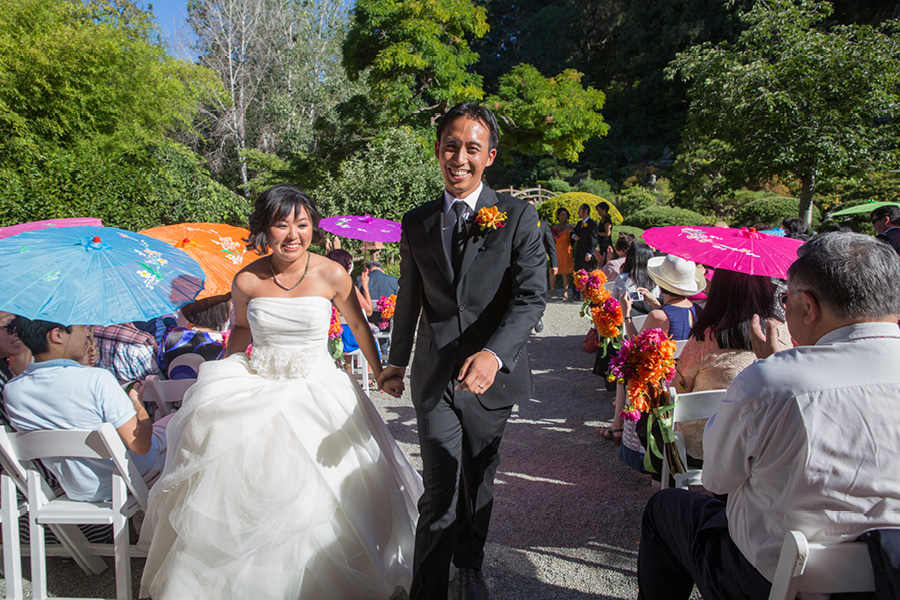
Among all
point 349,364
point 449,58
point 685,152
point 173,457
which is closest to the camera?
point 173,457

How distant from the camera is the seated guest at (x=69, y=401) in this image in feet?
8.51

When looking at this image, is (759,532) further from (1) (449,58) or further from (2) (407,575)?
(1) (449,58)

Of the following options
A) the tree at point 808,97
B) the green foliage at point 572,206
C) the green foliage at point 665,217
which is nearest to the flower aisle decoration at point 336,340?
the tree at point 808,97

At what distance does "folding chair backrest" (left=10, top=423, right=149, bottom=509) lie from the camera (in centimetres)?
249

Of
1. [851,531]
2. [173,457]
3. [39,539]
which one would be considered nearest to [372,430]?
[173,457]

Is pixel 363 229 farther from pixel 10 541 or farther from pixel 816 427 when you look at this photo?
pixel 816 427

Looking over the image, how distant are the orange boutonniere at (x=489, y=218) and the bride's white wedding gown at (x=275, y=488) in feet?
3.42

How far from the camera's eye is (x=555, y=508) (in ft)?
12.0

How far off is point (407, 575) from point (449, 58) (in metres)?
17.8

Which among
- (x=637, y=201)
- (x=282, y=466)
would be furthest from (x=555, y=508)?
(x=637, y=201)

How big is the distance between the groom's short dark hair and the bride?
0.92m

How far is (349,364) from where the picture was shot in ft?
22.3

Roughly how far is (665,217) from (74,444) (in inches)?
819

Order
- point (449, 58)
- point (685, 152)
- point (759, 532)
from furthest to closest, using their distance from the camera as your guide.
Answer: point (685, 152) → point (449, 58) → point (759, 532)
